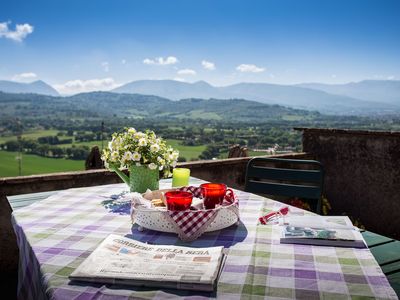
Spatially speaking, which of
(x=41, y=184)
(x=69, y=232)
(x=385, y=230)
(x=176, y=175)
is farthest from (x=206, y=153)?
(x=69, y=232)

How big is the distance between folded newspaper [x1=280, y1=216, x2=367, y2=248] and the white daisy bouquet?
0.76 m

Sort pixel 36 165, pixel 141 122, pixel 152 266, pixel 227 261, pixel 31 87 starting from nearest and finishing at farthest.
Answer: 1. pixel 152 266
2. pixel 227 261
3. pixel 36 165
4. pixel 141 122
5. pixel 31 87

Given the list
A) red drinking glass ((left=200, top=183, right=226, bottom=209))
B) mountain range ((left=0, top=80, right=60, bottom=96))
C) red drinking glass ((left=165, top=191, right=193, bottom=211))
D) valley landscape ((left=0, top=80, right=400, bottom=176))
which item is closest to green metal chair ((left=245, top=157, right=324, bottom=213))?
red drinking glass ((left=200, top=183, right=226, bottom=209))

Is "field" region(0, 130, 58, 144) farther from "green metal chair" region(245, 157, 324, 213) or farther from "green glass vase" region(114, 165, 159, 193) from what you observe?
"green glass vase" region(114, 165, 159, 193)

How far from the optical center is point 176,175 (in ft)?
6.97

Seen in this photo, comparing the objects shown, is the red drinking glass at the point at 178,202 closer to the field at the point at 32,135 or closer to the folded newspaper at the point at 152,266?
the folded newspaper at the point at 152,266

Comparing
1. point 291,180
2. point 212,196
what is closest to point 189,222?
point 212,196

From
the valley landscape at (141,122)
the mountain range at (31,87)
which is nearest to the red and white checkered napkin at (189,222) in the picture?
the valley landscape at (141,122)

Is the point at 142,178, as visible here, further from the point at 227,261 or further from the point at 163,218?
the point at 227,261

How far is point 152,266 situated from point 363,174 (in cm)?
406

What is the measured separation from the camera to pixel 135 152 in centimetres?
194

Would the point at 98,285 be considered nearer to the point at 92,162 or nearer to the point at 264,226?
the point at 264,226

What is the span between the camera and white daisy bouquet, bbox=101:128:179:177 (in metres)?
1.96

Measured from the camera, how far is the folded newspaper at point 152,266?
3.24ft
